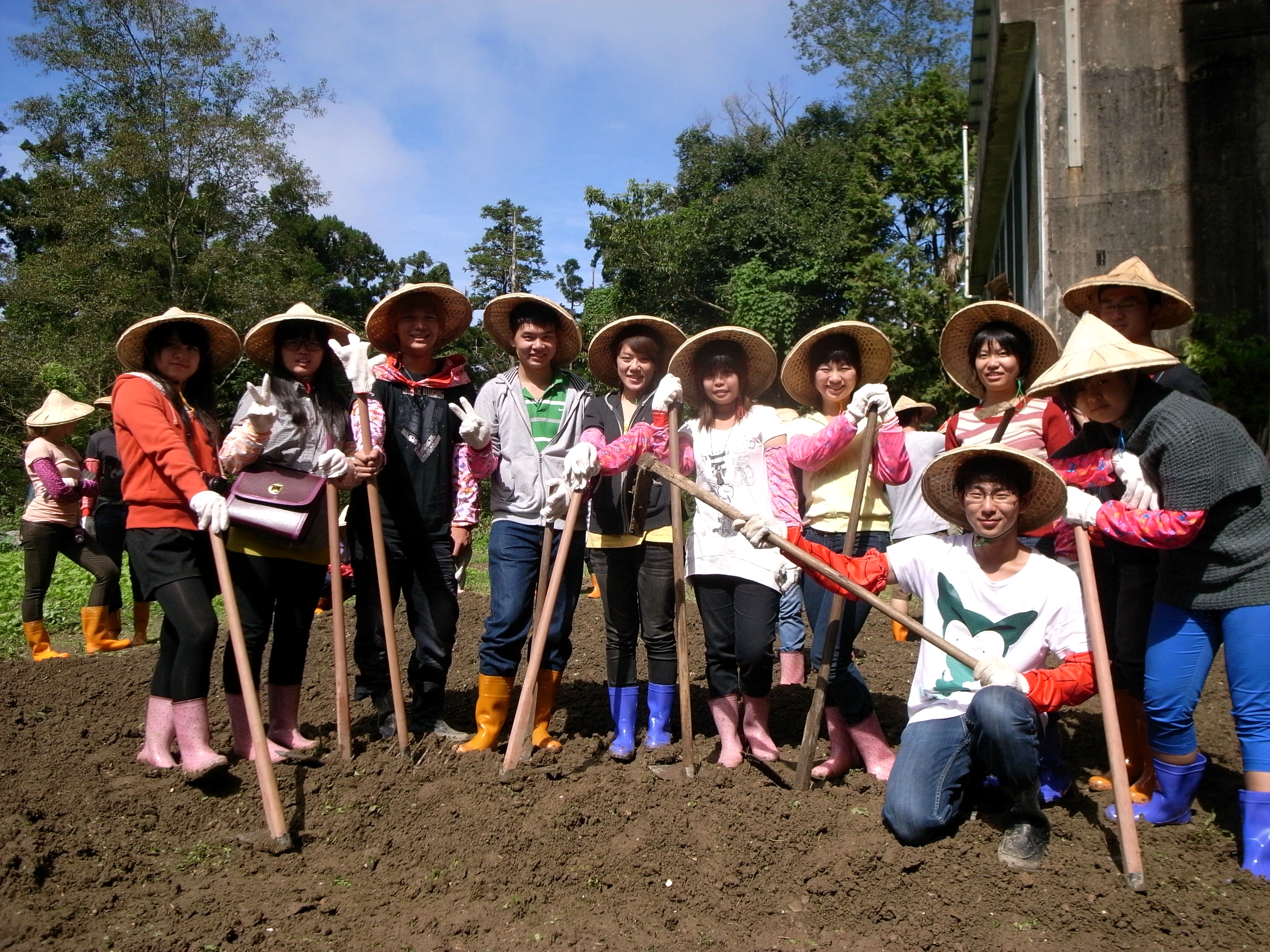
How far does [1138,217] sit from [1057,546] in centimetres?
528

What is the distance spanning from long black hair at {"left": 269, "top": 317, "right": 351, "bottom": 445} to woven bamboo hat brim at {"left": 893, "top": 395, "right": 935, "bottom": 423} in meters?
3.77

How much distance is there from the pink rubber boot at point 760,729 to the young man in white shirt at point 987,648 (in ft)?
2.55

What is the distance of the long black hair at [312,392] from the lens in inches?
161

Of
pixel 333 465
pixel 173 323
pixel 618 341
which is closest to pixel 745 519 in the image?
pixel 618 341

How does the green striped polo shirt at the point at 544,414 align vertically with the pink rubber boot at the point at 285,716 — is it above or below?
above

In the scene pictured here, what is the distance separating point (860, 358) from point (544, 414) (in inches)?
54.6

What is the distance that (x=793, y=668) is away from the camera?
550 centimetres

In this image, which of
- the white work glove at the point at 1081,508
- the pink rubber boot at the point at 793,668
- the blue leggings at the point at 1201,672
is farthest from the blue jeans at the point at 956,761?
the pink rubber boot at the point at 793,668

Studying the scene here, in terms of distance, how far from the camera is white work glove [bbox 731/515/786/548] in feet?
11.4

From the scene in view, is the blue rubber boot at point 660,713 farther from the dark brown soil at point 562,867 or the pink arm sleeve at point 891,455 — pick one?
the pink arm sleeve at point 891,455

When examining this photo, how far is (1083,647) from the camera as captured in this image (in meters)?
3.20

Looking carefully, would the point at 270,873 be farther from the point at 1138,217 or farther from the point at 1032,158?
the point at 1032,158

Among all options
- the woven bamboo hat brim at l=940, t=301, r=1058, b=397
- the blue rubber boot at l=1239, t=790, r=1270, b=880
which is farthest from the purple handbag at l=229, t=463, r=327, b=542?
the blue rubber boot at l=1239, t=790, r=1270, b=880

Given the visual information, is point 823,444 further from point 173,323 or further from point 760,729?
point 173,323
